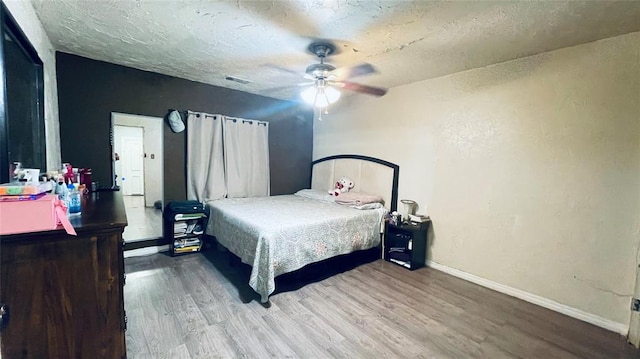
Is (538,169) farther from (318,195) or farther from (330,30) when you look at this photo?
(318,195)

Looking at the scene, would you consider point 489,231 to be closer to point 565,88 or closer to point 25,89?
point 565,88

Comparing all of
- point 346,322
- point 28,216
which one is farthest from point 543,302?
point 28,216

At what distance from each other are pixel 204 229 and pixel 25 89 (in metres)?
2.26

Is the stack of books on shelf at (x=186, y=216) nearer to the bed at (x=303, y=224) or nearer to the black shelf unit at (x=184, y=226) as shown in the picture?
the black shelf unit at (x=184, y=226)

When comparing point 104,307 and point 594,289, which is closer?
point 104,307

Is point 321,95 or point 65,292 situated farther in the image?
point 321,95

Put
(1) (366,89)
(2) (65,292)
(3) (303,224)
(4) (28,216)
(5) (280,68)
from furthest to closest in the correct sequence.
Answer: (1) (366,89) → (5) (280,68) → (3) (303,224) → (2) (65,292) → (4) (28,216)

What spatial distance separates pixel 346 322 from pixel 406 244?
5.03 feet

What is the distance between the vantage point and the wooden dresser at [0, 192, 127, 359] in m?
1.02

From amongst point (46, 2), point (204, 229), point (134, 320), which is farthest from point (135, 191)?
point (46, 2)

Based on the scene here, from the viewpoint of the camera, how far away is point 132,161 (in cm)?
337

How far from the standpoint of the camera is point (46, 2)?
1.81 metres

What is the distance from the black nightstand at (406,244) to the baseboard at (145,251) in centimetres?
291

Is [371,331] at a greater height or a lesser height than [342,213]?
lesser
